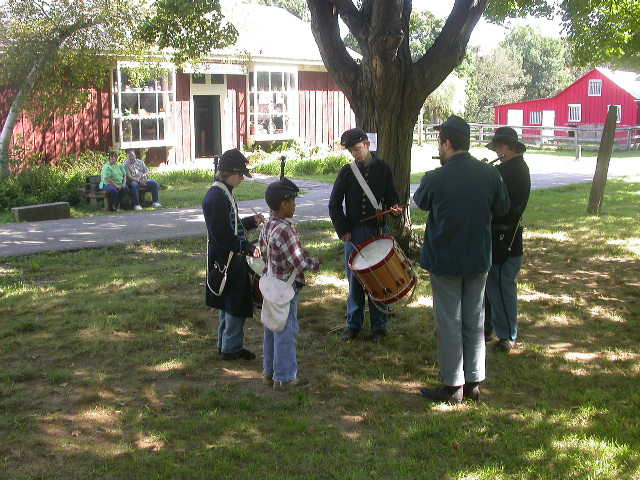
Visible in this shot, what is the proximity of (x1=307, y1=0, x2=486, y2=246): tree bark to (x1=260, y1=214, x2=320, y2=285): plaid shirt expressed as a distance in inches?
167

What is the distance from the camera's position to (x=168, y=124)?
75.1 feet

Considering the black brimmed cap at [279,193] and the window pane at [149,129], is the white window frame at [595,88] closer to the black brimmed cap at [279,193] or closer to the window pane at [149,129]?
the window pane at [149,129]

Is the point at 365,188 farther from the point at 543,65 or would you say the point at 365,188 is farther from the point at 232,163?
Answer: the point at 543,65

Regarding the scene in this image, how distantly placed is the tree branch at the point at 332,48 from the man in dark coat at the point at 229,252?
3.98 metres

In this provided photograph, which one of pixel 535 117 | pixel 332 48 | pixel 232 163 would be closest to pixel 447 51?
pixel 332 48

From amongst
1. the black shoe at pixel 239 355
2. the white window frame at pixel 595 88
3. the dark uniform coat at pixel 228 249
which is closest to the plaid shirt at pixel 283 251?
the dark uniform coat at pixel 228 249

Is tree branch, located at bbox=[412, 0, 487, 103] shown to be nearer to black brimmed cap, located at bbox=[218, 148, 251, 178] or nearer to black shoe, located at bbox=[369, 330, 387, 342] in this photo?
black shoe, located at bbox=[369, 330, 387, 342]

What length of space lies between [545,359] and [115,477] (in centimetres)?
364

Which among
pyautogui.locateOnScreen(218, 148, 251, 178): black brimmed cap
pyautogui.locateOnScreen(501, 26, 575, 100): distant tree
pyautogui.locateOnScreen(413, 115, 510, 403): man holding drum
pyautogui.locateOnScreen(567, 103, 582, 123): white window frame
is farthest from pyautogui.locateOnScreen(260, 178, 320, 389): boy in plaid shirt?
pyautogui.locateOnScreen(501, 26, 575, 100): distant tree

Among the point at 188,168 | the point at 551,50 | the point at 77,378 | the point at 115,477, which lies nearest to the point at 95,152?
the point at 188,168

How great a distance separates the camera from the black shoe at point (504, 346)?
667 centimetres

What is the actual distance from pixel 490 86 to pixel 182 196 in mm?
52608

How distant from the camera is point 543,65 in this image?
7894cm

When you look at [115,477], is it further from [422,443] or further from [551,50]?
[551,50]
